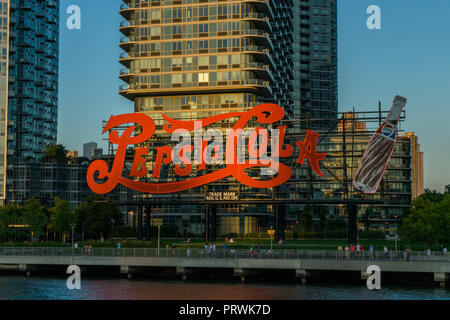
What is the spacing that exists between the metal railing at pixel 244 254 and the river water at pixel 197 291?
395 centimetres

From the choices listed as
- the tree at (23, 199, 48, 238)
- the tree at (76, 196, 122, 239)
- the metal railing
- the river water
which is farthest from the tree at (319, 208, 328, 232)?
the river water

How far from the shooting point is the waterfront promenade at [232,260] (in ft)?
251

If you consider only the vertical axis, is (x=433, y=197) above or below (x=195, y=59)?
below

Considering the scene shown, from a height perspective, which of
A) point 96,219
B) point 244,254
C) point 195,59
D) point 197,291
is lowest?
point 197,291

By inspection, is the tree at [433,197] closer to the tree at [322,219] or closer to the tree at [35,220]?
the tree at [322,219]

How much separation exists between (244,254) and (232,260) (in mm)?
2479

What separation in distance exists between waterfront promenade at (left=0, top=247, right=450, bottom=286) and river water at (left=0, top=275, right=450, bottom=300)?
7.60 feet

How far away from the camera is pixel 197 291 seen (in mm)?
72875

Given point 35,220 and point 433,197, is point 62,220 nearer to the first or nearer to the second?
point 35,220

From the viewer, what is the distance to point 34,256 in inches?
3563

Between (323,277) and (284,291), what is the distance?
→ 452 inches

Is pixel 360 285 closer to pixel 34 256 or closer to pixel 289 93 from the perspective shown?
pixel 34 256

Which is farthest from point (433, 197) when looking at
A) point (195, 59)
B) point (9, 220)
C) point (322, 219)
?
point (9, 220)

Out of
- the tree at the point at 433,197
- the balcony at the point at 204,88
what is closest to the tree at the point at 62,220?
the balcony at the point at 204,88
